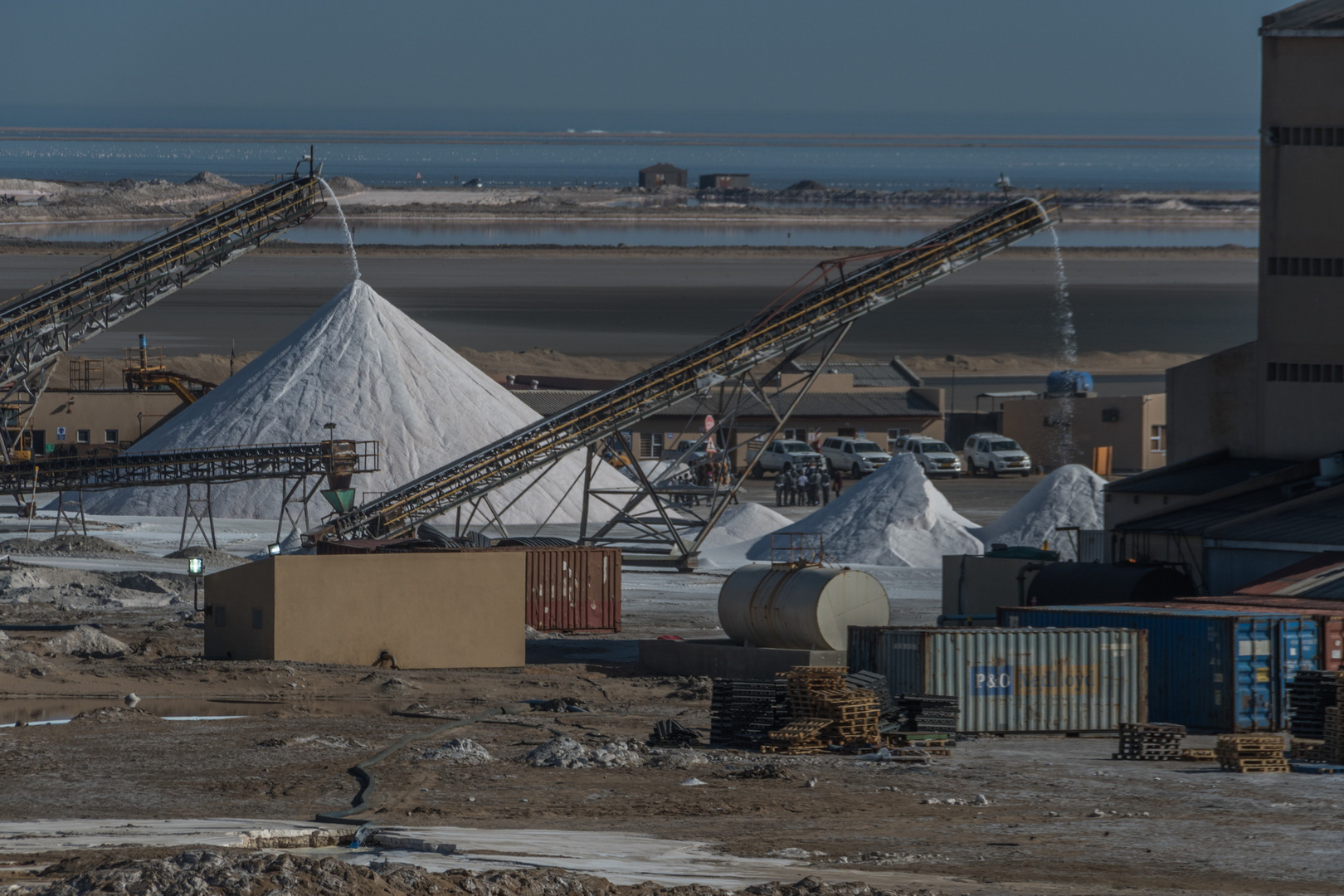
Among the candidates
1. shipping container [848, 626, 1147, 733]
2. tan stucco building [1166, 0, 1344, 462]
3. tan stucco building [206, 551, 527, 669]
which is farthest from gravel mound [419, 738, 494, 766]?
tan stucco building [1166, 0, 1344, 462]

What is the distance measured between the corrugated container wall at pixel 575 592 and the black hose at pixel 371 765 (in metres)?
9.33

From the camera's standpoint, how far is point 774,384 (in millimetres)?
78438

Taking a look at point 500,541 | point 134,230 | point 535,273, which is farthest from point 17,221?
point 500,541

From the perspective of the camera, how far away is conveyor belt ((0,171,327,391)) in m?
52.2

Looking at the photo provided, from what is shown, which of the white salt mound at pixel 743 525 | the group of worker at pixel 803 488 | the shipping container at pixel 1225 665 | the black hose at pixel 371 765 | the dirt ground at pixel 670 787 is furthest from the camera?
the group of worker at pixel 803 488

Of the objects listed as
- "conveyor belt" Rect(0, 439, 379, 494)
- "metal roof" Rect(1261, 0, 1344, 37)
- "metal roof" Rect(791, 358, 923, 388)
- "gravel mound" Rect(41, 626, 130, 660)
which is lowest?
"gravel mound" Rect(41, 626, 130, 660)

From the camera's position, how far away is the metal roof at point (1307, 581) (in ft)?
103

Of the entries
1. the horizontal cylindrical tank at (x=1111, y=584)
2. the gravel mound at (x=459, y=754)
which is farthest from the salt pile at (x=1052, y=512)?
the gravel mound at (x=459, y=754)

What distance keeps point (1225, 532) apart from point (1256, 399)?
848 cm

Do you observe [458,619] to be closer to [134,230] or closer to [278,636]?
[278,636]

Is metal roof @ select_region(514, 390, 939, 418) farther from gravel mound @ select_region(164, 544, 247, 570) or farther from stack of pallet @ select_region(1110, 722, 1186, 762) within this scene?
stack of pallet @ select_region(1110, 722, 1186, 762)

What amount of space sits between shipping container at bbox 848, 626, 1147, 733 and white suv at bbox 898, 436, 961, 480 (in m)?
41.2

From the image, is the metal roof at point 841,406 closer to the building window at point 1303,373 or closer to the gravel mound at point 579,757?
the building window at point 1303,373

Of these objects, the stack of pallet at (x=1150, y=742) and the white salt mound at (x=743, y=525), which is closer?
the stack of pallet at (x=1150, y=742)
